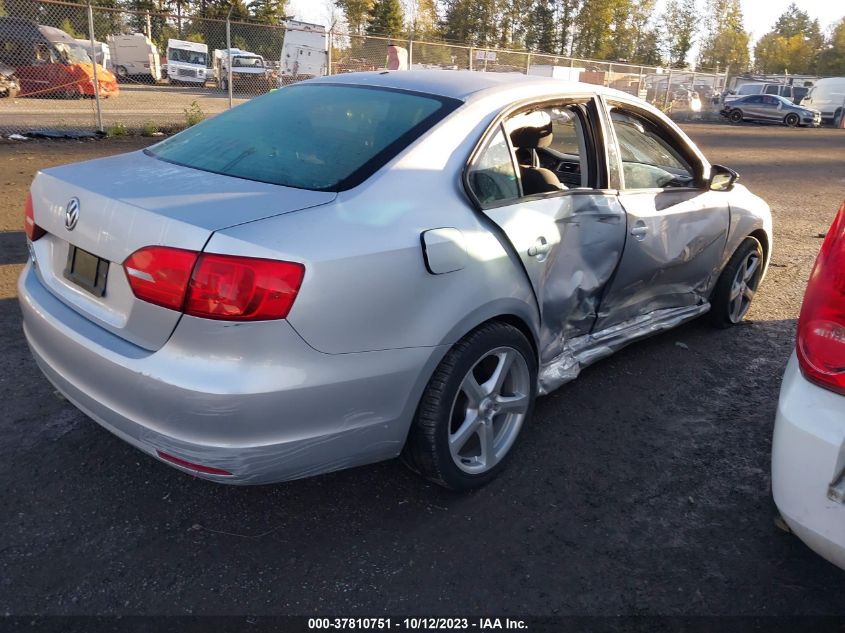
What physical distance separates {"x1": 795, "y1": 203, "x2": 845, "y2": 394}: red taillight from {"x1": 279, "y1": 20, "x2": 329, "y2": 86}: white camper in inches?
613

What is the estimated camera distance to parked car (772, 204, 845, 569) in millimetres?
1921

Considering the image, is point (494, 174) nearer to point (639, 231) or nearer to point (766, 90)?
point (639, 231)

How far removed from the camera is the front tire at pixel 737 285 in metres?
4.54

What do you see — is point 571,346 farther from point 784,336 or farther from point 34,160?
point 34,160

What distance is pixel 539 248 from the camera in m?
2.92

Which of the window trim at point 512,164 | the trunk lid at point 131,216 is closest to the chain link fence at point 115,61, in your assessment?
the window trim at point 512,164

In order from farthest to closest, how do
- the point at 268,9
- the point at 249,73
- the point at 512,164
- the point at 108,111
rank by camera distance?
the point at 268,9 < the point at 249,73 < the point at 108,111 < the point at 512,164

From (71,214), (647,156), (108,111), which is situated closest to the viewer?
(71,214)

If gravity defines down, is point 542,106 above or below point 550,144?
above

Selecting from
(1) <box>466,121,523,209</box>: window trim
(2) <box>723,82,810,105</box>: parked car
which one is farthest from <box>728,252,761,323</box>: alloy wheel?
(2) <box>723,82,810,105</box>: parked car

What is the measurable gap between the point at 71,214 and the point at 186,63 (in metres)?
34.3

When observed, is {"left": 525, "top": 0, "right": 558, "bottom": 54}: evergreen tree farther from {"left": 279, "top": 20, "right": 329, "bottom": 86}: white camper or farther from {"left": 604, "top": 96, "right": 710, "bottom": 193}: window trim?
{"left": 604, "top": 96, "right": 710, "bottom": 193}: window trim

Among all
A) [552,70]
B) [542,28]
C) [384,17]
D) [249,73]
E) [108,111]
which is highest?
[542,28]

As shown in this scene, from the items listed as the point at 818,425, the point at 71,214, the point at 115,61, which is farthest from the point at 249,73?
the point at 818,425
